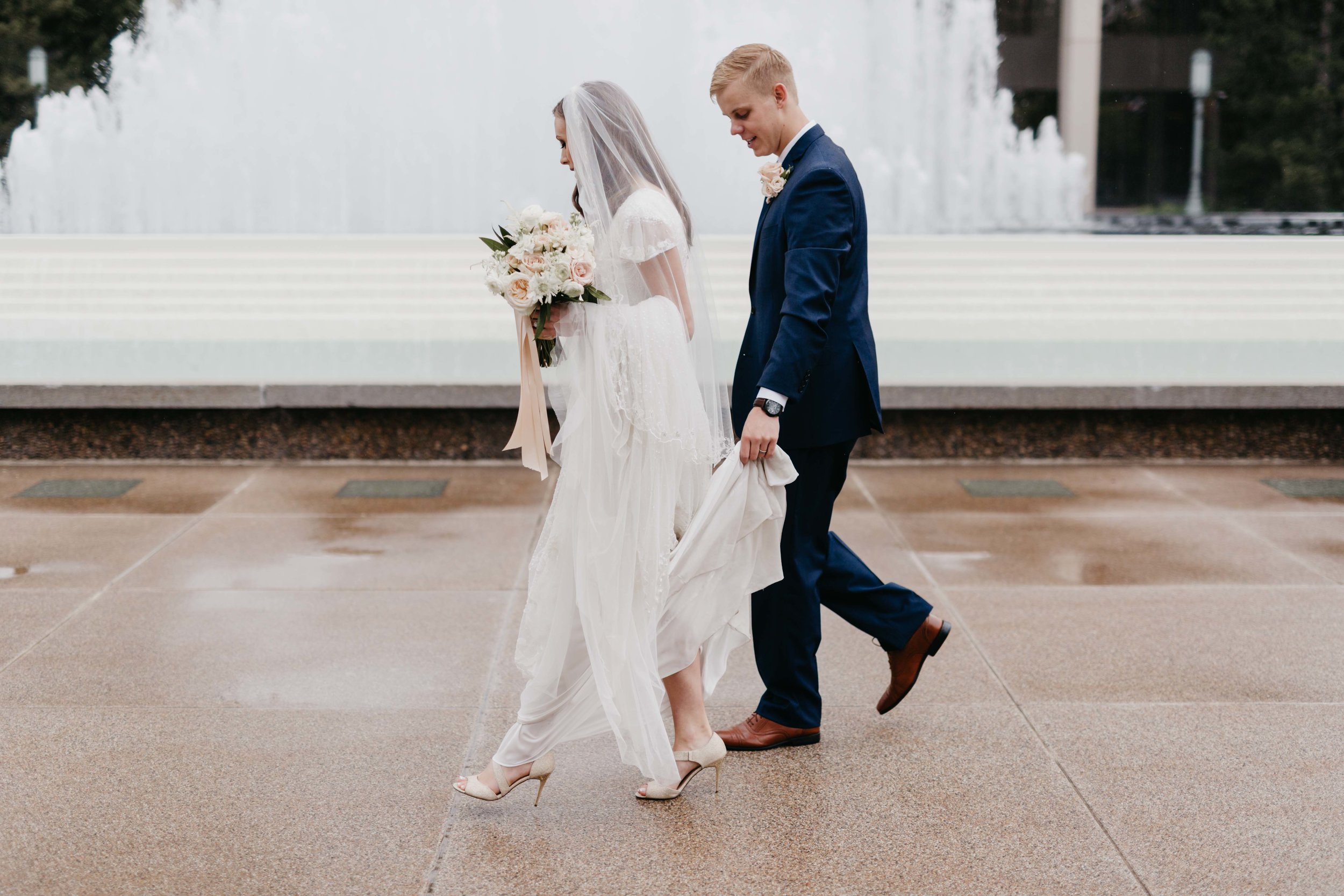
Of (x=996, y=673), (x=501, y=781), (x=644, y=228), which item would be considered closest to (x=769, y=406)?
(x=644, y=228)

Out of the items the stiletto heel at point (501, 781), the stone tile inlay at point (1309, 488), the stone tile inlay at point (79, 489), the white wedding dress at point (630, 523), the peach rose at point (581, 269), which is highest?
the peach rose at point (581, 269)

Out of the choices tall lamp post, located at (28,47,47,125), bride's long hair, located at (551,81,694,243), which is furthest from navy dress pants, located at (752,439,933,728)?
tall lamp post, located at (28,47,47,125)

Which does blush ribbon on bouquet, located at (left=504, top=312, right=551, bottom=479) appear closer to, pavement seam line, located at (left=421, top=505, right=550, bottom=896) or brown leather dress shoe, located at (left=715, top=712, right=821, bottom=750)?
pavement seam line, located at (left=421, top=505, right=550, bottom=896)

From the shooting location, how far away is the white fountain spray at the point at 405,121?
11547mm

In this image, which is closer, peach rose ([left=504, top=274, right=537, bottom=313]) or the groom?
peach rose ([left=504, top=274, right=537, bottom=313])

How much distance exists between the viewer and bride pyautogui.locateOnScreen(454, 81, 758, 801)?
3256 millimetres

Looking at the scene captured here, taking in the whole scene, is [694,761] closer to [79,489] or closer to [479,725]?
[479,725]

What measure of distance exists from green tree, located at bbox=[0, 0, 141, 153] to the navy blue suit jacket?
923cm

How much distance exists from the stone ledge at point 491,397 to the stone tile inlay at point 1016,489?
18.9 inches

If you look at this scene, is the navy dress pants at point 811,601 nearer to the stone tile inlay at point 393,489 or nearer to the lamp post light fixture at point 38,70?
the stone tile inlay at point 393,489

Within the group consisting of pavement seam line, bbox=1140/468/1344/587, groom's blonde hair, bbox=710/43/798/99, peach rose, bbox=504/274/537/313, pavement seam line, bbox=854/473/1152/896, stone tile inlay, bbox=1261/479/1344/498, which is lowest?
stone tile inlay, bbox=1261/479/1344/498

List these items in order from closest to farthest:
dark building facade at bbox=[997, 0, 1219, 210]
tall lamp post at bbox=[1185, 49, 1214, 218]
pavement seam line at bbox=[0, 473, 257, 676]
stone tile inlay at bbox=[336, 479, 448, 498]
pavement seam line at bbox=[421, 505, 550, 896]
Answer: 1. pavement seam line at bbox=[421, 505, 550, 896]
2. pavement seam line at bbox=[0, 473, 257, 676]
3. stone tile inlay at bbox=[336, 479, 448, 498]
4. tall lamp post at bbox=[1185, 49, 1214, 218]
5. dark building facade at bbox=[997, 0, 1219, 210]

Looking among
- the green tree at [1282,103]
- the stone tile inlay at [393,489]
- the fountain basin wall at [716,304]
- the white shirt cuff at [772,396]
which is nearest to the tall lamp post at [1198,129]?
the green tree at [1282,103]

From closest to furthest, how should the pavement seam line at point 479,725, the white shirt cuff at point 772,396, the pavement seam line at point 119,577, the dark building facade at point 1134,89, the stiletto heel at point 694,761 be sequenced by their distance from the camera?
the pavement seam line at point 479,725
the white shirt cuff at point 772,396
the stiletto heel at point 694,761
the pavement seam line at point 119,577
the dark building facade at point 1134,89
